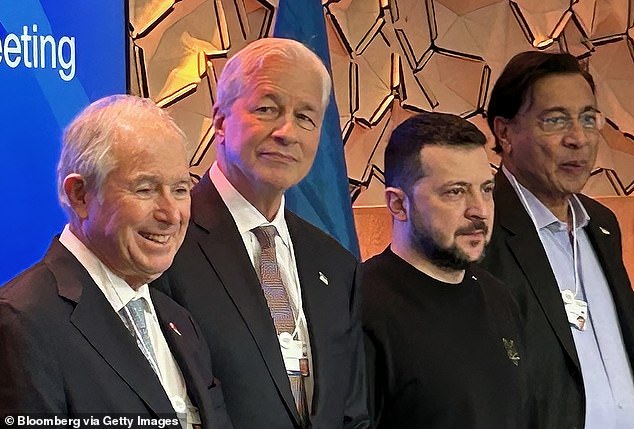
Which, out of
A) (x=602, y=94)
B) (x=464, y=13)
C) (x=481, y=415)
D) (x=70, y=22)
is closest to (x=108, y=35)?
(x=70, y=22)

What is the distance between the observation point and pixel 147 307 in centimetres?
206

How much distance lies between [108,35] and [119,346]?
5.43 feet

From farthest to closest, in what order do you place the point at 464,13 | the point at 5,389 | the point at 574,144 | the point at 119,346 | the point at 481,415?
the point at 464,13 < the point at 574,144 < the point at 481,415 < the point at 119,346 < the point at 5,389

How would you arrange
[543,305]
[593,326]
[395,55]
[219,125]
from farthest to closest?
[395,55]
[593,326]
[543,305]
[219,125]

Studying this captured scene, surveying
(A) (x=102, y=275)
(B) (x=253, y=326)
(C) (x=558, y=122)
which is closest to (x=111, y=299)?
(A) (x=102, y=275)

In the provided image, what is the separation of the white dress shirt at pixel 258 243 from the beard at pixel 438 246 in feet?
1.21

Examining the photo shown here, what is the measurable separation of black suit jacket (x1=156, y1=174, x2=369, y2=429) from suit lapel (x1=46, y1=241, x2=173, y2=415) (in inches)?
13.2

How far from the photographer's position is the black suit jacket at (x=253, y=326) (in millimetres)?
2260

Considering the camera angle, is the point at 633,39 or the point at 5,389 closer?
Result: the point at 5,389

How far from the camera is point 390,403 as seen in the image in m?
2.56

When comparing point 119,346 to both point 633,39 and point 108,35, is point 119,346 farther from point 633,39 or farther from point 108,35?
point 633,39

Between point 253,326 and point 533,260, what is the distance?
1.04 m

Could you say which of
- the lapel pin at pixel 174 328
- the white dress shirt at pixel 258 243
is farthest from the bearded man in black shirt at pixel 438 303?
the lapel pin at pixel 174 328

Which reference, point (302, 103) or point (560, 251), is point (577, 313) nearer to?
point (560, 251)
